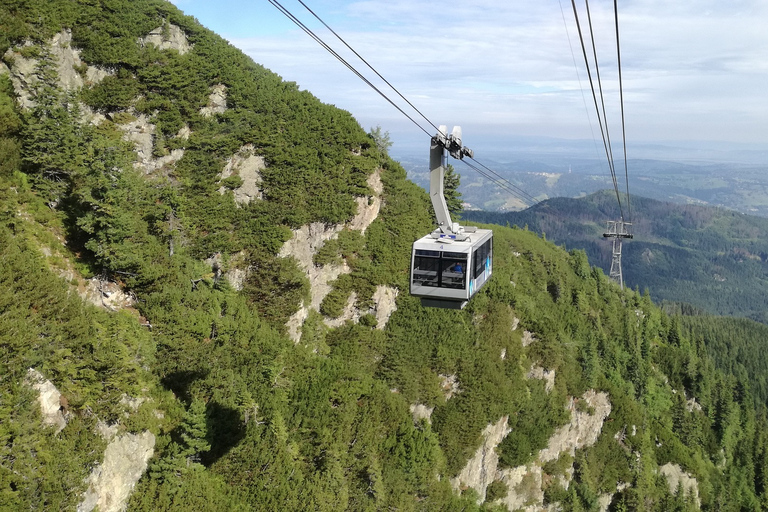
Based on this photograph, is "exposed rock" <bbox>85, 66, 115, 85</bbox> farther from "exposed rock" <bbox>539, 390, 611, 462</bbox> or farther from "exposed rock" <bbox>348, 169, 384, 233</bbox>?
"exposed rock" <bbox>539, 390, 611, 462</bbox>

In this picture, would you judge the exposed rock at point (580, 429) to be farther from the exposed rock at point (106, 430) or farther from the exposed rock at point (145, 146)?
the exposed rock at point (145, 146)

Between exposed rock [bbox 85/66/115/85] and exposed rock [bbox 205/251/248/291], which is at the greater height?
exposed rock [bbox 85/66/115/85]

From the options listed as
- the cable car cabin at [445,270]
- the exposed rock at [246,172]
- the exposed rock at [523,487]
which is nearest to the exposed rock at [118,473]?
the cable car cabin at [445,270]

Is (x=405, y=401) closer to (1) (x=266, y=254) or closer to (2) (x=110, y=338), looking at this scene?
(1) (x=266, y=254)

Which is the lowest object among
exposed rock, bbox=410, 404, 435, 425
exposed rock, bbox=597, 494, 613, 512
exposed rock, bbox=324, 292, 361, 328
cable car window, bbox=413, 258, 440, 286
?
exposed rock, bbox=597, 494, 613, 512

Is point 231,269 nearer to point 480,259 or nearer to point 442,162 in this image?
point 480,259

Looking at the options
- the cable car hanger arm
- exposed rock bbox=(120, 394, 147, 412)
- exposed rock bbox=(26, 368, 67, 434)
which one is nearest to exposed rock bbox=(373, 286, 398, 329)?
exposed rock bbox=(120, 394, 147, 412)
